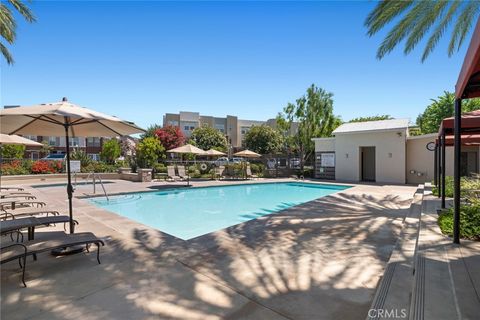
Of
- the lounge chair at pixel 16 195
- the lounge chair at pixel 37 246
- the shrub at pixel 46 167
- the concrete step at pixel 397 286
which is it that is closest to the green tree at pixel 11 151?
the shrub at pixel 46 167

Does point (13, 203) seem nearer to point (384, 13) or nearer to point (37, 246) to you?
point (37, 246)

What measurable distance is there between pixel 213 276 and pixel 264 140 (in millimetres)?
36899

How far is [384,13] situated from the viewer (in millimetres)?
7516

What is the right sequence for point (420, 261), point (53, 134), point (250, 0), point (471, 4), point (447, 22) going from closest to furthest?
point (420, 261), point (53, 134), point (471, 4), point (447, 22), point (250, 0)

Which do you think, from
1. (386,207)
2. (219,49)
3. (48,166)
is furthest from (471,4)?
(48,166)

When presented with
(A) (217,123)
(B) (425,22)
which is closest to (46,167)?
(B) (425,22)

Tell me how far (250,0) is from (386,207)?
841cm

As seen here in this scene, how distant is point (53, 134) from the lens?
19.5ft

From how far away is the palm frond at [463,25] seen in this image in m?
7.35

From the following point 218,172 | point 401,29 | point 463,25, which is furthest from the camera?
point 218,172

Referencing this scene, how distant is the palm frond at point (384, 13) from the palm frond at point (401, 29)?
0.27 meters

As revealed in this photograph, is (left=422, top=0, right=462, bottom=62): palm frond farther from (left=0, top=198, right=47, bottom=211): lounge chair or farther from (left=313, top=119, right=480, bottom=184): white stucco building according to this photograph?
(left=0, top=198, right=47, bottom=211): lounge chair

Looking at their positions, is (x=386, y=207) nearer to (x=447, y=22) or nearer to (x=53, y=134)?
(x=447, y=22)

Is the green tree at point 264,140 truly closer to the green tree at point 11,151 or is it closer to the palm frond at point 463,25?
the green tree at point 11,151
